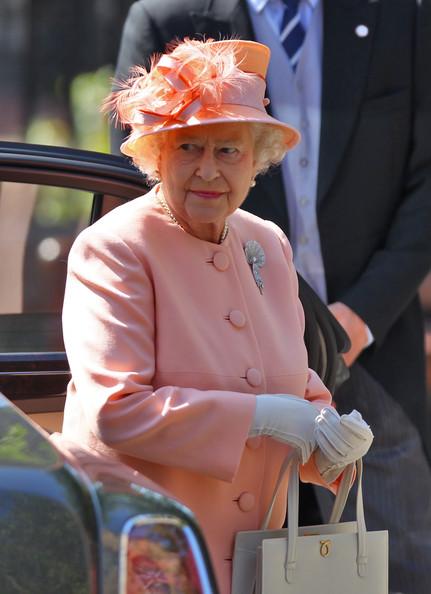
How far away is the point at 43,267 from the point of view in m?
4.05

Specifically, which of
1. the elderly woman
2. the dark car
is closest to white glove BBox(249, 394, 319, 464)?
the elderly woman

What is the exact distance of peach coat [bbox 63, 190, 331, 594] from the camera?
252cm

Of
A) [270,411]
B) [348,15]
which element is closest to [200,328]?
[270,411]

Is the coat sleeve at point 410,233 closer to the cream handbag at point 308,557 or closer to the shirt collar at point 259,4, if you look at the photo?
the shirt collar at point 259,4

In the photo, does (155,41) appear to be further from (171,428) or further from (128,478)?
(128,478)

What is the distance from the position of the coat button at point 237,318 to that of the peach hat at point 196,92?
37cm

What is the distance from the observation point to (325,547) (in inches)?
102

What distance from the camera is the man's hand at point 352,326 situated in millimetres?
4006

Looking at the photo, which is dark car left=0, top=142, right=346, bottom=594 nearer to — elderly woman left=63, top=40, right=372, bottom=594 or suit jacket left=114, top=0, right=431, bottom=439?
elderly woman left=63, top=40, right=372, bottom=594

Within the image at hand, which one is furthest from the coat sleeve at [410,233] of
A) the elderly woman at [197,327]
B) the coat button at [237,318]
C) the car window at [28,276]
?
the coat button at [237,318]

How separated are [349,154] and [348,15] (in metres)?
0.42

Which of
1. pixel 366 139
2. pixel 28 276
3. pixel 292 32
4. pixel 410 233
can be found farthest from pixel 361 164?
pixel 28 276

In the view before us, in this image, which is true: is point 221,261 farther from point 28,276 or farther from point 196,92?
point 28,276

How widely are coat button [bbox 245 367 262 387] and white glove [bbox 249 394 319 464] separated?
73 mm
